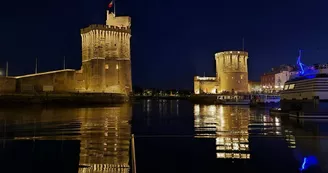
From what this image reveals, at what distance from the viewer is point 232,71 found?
73812 mm

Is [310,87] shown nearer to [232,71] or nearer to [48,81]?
[48,81]

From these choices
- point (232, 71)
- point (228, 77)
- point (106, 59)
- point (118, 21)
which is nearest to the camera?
point (106, 59)

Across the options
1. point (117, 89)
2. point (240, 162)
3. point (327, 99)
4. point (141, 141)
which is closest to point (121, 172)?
point (240, 162)

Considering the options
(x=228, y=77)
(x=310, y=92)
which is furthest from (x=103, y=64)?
(x=228, y=77)

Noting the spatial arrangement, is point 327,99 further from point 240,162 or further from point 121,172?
point 121,172

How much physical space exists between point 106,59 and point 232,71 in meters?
36.1

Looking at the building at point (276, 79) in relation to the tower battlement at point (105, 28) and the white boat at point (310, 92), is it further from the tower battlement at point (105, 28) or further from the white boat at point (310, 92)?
the white boat at point (310, 92)

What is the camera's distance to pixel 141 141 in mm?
10555

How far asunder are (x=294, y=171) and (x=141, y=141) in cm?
548

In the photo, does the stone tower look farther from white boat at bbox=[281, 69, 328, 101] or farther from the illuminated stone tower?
white boat at bbox=[281, 69, 328, 101]

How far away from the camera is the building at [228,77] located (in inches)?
2906

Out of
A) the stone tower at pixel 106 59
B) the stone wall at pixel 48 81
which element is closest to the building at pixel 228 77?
the stone tower at pixel 106 59

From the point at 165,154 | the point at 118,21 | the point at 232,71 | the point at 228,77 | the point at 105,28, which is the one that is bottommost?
the point at 165,154

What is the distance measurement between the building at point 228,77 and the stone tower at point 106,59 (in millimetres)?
29668
